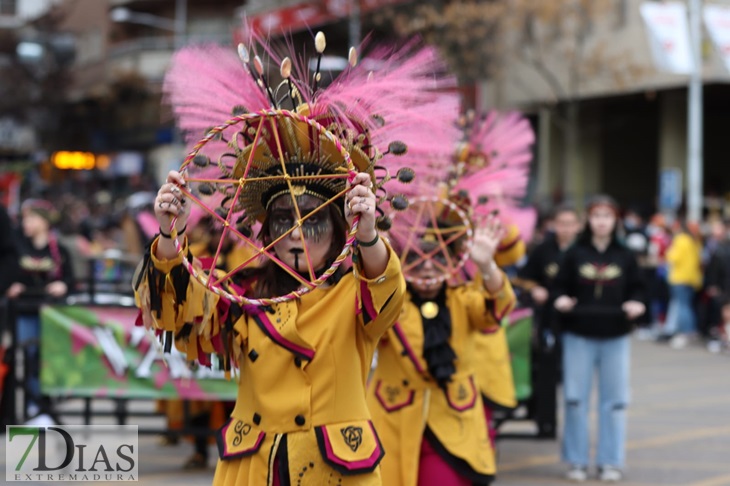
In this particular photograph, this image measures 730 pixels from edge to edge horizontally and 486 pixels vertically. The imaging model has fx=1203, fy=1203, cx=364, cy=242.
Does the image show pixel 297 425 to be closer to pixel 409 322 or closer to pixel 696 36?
pixel 409 322

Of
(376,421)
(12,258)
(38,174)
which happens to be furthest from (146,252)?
(38,174)

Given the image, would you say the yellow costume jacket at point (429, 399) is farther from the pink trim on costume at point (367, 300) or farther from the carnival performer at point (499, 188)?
the pink trim on costume at point (367, 300)

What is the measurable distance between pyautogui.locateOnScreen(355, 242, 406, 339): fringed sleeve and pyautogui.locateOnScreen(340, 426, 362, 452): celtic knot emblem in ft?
1.14

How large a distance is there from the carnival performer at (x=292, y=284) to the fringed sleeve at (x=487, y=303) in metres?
1.61

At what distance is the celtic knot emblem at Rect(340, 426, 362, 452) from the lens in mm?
4055

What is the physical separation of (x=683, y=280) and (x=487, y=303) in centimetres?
1319

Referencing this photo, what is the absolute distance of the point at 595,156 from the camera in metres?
35.4

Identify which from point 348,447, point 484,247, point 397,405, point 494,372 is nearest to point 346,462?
point 348,447

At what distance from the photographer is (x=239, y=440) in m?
4.11

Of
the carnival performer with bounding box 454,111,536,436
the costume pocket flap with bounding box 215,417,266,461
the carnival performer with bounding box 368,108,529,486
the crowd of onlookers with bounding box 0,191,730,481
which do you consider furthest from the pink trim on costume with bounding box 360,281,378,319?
the crowd of onlookers with bounding box 0,191,730,481

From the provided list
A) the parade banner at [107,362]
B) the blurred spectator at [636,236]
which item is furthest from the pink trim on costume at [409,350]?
the blurred spectator at [636,236]

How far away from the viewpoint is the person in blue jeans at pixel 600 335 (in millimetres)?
8445

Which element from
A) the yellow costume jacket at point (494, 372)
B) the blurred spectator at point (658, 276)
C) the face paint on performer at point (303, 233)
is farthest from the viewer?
the blurred spectator at point (658, 276)

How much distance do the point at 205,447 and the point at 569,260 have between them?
302 cm
